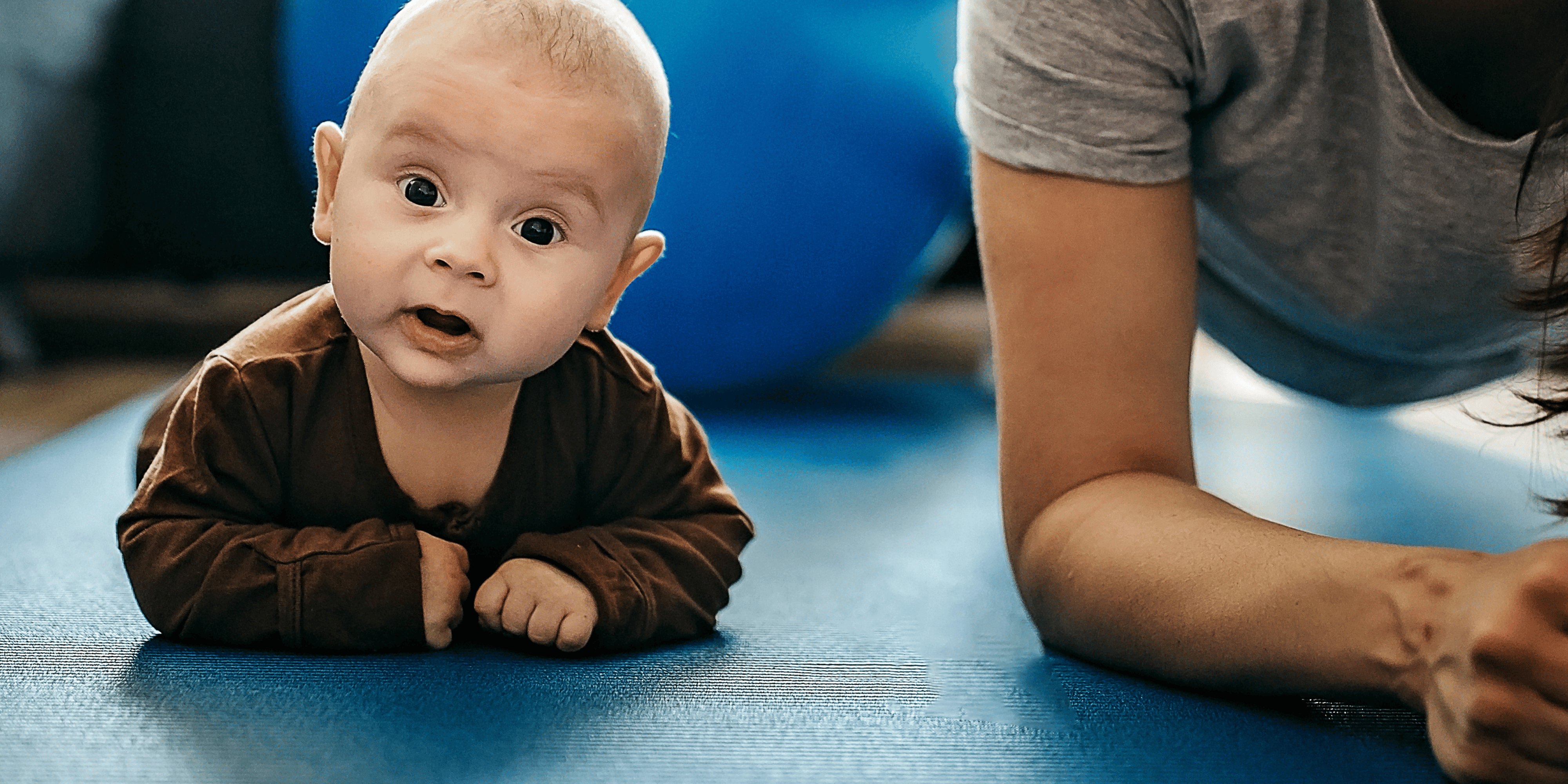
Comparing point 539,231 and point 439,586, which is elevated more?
point 539,231

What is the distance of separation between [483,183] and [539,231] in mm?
36

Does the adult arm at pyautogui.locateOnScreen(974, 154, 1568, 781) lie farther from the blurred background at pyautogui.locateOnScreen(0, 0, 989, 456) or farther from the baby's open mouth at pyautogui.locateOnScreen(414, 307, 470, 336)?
the blurred background at pyautogui.locateOnScreen(0, 0, 989, 456)

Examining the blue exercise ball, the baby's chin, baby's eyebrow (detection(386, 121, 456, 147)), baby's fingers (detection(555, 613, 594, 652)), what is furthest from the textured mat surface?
the blue exercise ball

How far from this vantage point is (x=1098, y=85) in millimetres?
731

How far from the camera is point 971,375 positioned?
206 centimetres

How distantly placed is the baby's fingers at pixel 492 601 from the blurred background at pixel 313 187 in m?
0.76

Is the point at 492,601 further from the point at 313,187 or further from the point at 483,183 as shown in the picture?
the point at 313,187

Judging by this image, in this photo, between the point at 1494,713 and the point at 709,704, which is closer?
the point at 1494,713

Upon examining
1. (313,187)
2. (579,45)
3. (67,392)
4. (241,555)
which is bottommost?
(67,392)

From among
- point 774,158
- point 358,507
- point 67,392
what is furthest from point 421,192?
point 67,392

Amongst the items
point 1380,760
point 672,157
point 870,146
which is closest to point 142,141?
point 672,157

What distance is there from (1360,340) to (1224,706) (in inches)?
16.4

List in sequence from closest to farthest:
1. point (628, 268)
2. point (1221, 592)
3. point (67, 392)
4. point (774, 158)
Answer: point (1221, 592), point (628, 268), point (774, 158), point (67, 392)

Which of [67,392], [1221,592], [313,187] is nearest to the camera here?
[1221,592]
